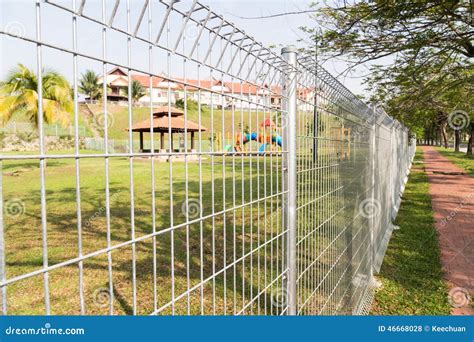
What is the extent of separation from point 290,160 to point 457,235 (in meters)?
6.49

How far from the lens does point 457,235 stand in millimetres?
7270

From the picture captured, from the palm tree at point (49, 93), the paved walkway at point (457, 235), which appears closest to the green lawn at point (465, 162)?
the paved walkway at point (457, 235)

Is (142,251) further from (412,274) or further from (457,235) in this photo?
(457,235)

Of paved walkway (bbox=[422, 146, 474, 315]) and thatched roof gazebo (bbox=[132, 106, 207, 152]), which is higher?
thatched roof gazebo (bbox=[132, 106, 207, 152])

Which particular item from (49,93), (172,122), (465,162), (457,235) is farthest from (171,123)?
(465,162)

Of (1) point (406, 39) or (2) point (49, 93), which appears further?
(1) point (406, 39)

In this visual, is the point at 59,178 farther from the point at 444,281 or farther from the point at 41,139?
the point at 41,139

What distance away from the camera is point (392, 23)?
5.16 m

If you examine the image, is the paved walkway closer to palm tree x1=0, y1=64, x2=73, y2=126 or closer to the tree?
the tree

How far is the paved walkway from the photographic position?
4727 mm

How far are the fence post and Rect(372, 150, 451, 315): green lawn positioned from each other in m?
2.42

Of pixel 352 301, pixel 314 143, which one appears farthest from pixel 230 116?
pixel 352 301

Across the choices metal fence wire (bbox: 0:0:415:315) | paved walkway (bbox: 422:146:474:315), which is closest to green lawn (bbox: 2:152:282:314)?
metal fence wire (bbox: 0:0:415:315)

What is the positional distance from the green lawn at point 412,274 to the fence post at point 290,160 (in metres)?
2.42
